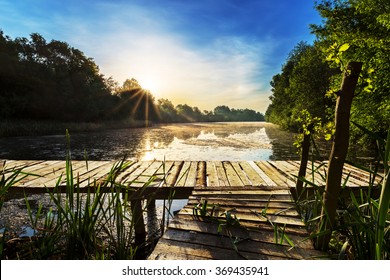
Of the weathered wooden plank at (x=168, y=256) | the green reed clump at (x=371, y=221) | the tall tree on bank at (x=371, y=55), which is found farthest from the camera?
the tall tree on bank at (x=371, y=55)

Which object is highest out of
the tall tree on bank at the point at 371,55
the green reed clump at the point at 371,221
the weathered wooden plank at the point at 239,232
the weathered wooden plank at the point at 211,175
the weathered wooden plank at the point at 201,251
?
the tall tree on bank at the point at 371,55

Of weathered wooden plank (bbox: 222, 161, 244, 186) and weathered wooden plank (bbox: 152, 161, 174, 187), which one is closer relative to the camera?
weathered wooden plank (bbox: 152, 161, 174, 187)

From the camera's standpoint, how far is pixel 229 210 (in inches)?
106

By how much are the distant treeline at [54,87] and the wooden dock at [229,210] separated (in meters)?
27.1

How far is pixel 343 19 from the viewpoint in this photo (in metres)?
14.1

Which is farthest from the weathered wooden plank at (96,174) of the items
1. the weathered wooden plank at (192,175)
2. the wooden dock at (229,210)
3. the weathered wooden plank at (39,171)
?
the weathered wooden plank at (192,175)

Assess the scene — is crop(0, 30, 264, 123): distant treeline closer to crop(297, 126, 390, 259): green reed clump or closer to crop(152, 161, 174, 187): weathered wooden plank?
crop(152, 161, 174, 187): weathered wooden plank

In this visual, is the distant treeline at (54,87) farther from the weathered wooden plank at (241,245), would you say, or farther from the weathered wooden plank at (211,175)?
the weathered wooden plank at (241,245)

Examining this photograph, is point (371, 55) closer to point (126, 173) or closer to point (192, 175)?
point (192, 175)

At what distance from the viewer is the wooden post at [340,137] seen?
5.06 ft

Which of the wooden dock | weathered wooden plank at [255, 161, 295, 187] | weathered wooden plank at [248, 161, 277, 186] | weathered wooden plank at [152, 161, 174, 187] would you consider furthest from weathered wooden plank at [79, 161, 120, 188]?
weathered wooden plank at [255, 161, 295, 187]

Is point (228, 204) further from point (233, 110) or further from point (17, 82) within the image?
point (233, 110)

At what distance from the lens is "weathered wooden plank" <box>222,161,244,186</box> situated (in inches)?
→ 156

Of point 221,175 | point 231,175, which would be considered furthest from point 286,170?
point 221,175
